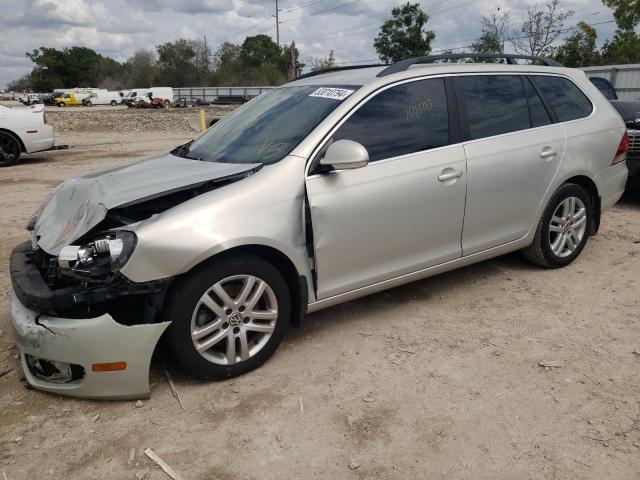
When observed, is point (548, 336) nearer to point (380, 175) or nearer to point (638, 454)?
point (638, 454)

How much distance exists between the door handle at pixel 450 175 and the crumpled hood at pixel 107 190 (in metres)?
1.25

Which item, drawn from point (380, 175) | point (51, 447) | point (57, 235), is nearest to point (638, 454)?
point (380, 175)

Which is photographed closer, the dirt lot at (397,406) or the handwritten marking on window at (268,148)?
the dirt lot at (397,406)

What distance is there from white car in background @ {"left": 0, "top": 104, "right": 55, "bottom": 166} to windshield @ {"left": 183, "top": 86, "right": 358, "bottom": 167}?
360 inches

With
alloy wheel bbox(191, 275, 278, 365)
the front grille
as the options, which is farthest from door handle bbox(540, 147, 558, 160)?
the front grille

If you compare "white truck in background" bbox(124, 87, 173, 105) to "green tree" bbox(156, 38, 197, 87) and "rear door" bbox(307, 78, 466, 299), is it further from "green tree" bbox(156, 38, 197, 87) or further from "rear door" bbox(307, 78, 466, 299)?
"rear door" bbox(307, 78, 466, 299)

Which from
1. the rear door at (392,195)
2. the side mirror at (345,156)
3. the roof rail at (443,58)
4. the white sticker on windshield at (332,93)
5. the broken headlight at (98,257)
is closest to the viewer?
the broken headlight at (98,257)

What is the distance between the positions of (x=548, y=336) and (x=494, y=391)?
2.75 ft

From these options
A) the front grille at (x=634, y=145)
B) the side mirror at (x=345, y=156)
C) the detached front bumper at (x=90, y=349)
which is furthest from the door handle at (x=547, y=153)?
the detached front bumper at (x=90, y=349)

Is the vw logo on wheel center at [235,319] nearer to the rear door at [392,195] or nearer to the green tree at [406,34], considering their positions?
the rear door at [392,195]

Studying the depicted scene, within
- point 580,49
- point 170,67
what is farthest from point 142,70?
point 580,49

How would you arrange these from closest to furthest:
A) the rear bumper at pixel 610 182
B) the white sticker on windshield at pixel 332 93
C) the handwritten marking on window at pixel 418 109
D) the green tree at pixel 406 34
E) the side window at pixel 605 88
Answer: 1. the white sticker on windshield at pixel 332 93
2. the handwritten marking on window at pixel 418 109
3. the rear bumper at pixel 610 182
4. the side window at pixel 605 88
5. the green tree at pixel 406 34

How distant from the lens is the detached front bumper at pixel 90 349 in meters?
2.80

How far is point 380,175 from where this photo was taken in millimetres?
3537
